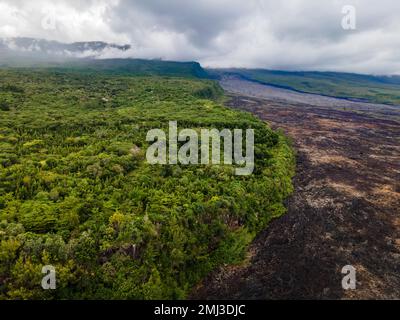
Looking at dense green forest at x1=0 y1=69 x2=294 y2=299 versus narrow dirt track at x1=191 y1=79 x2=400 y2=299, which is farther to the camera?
narrow dirt track at x1=191 y1=79 x2=400 y2=299

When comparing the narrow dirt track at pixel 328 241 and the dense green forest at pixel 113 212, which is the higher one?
the dense green forest at pixel 113 212

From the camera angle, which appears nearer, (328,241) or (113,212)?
(113,212)

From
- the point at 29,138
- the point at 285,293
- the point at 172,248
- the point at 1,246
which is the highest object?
the point at 29,138

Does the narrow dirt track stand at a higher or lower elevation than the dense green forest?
lower

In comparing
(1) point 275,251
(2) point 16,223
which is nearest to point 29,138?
(2) point 16,223

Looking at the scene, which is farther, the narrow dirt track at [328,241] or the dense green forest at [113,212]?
the narrow dirt track at [328,241]

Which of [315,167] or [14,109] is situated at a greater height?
[14,109]

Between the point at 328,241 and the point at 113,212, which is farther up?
the point at 113,212

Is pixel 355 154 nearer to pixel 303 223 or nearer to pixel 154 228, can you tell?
pixel 303 223
